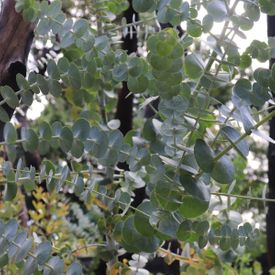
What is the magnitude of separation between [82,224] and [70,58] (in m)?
1.32

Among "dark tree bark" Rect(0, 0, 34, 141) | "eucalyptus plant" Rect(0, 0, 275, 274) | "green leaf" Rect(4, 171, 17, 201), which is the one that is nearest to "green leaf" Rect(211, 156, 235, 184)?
"eucalyptus plant" Rect(0, 0, 275, 274)

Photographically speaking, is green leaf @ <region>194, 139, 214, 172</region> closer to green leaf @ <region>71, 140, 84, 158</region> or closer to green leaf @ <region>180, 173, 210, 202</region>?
green leaf @ <region>180, 173, 210, 202</region>

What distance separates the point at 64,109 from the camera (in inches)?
116

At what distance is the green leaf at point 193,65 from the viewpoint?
431 millimetres

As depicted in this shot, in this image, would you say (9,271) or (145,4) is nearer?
(145,4)

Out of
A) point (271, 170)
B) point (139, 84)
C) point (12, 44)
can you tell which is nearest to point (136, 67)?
point (139, 84)

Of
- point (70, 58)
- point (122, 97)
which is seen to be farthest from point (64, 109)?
point (70, 58)

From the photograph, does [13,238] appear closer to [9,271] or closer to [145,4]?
[145,4]

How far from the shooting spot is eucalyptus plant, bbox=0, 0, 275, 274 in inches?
16.2

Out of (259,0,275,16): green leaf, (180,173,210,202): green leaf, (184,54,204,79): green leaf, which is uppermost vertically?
(259,0,275,16): green leaf

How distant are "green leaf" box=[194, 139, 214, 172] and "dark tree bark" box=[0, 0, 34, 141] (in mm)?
342

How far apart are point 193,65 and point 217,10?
0.05 meters

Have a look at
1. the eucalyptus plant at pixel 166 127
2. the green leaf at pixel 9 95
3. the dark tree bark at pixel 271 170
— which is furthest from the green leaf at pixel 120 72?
the dark tree bark at pixel 271 170

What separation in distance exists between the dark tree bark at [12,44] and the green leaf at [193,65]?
30 centimetres
